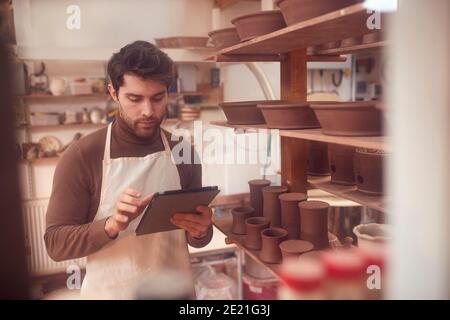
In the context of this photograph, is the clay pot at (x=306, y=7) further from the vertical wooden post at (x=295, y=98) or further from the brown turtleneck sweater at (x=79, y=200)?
the brown turtleneck sweater at (x=79, y=200)

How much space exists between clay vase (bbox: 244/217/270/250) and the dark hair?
0.63 m

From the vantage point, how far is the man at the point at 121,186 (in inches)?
56.6

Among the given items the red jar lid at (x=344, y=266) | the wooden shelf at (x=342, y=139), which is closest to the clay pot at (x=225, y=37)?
the wooden shelf at (x=342, y=139)

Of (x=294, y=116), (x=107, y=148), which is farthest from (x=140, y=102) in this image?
(x=294, y=116)

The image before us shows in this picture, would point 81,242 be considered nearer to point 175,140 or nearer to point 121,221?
point 121,221

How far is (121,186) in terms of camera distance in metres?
1.55

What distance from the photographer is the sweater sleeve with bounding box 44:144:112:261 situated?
143 cm

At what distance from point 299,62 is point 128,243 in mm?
986

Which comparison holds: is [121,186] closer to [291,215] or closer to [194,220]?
[194,220]

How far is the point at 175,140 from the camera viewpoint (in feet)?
5.63

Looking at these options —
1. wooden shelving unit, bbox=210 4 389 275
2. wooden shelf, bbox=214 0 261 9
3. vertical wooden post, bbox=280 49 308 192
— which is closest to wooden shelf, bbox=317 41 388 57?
wooden shelving unit, bbox=210 4 389 275

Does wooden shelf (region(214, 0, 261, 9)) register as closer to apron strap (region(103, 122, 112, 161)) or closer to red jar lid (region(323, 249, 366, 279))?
apron strap (region(103, 122, 112, 161))

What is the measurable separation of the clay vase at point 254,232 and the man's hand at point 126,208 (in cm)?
40
